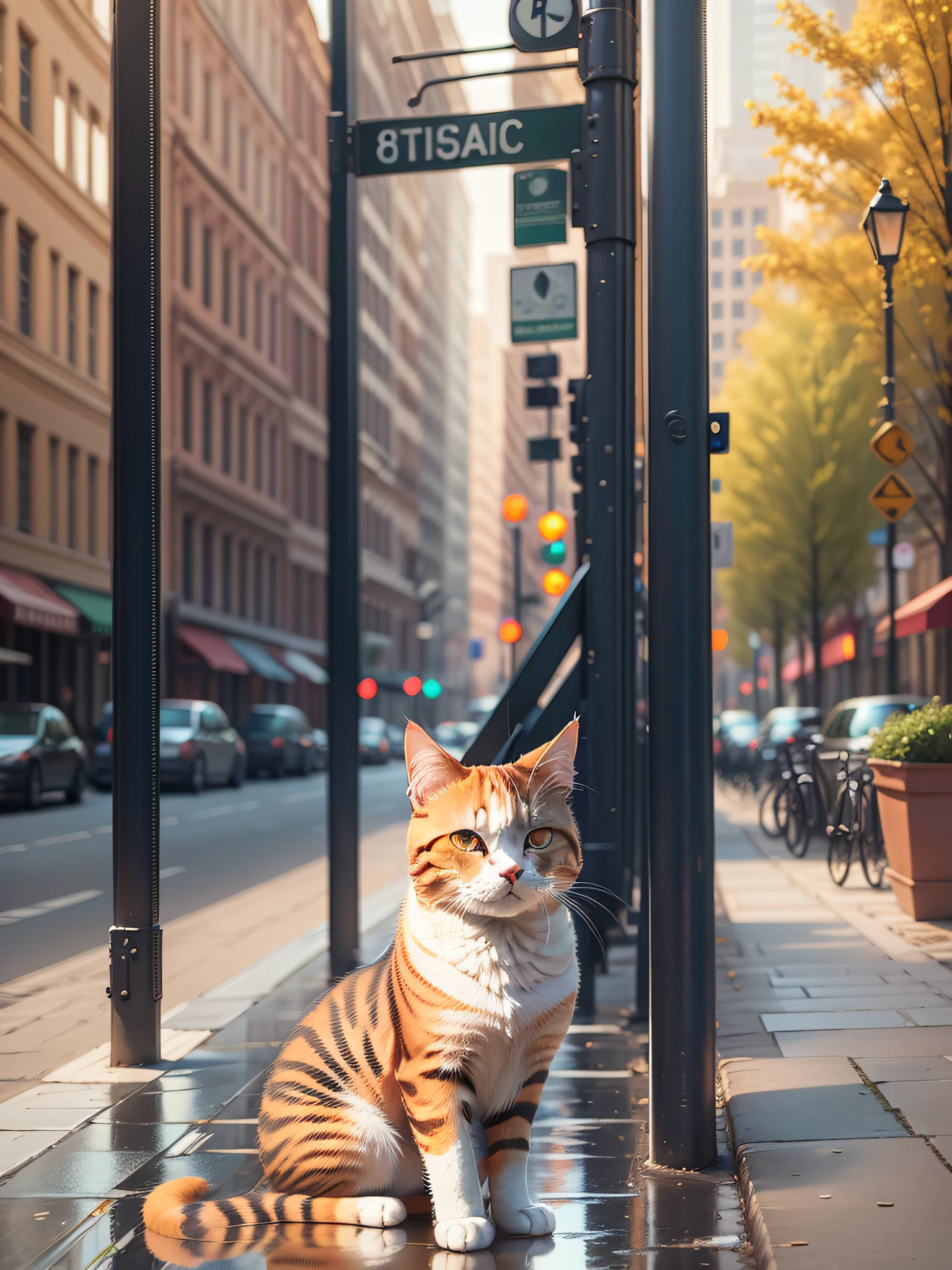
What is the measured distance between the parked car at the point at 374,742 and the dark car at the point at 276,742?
417 inches

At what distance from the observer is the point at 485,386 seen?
514 feet

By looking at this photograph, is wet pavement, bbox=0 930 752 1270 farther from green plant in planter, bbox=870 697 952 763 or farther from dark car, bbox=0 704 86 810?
dark car, bbox=0 704 86 810

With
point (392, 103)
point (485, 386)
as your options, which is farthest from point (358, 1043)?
point (485, 386)

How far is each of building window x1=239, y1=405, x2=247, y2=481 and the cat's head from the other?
4734cm

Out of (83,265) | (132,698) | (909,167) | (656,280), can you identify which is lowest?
(132,698)

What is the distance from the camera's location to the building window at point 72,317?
33062 mm

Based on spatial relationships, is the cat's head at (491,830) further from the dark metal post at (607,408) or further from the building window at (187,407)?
the building window at (187,407)

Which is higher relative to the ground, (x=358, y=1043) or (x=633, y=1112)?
(x=358, y=1043)

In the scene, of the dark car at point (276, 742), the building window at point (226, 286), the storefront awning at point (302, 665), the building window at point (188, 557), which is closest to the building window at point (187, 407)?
the building window at point (188, 557)

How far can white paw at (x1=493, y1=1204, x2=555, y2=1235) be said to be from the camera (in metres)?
3.57

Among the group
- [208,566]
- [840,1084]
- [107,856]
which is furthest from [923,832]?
[208,566]

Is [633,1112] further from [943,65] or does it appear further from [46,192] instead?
[46,192]

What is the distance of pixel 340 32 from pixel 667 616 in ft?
17.8

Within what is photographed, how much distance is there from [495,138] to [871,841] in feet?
19.2
